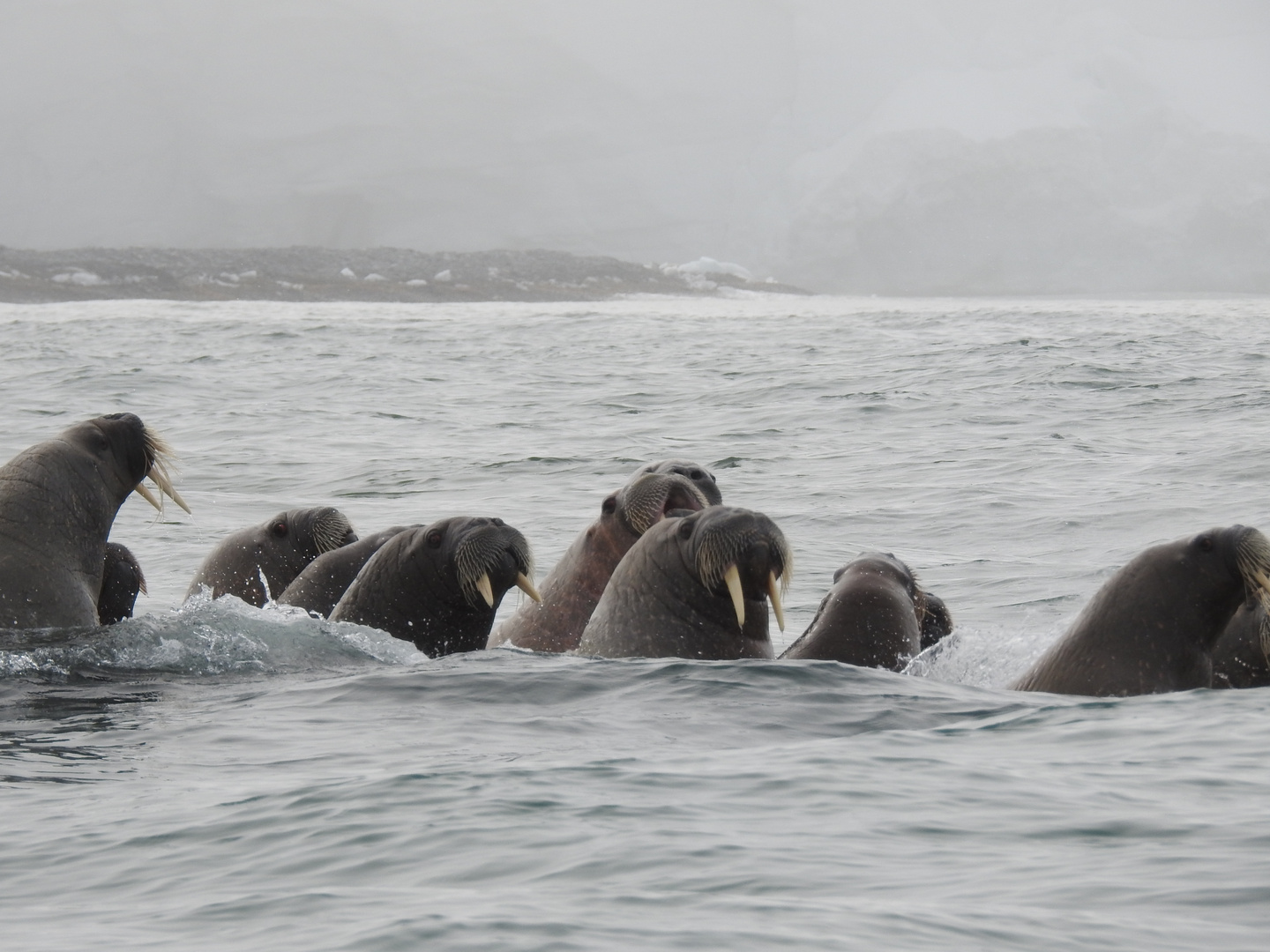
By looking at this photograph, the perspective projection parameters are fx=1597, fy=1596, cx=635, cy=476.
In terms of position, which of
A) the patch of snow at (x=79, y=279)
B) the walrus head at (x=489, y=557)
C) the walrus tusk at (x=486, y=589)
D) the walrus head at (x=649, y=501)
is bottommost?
the walrus tusk at (x=486, y=589)

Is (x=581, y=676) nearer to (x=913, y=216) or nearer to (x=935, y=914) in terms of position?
(x=935, y=914)

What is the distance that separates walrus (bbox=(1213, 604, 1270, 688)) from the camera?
18.8 feet

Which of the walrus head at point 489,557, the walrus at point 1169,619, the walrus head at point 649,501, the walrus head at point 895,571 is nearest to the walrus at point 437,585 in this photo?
the walrus head at point 489,557

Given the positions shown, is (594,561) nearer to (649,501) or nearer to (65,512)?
(649,501)

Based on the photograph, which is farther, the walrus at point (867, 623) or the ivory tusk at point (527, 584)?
the ivory tusk at point (527, 584)

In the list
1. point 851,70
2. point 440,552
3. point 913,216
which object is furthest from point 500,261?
point 440,552

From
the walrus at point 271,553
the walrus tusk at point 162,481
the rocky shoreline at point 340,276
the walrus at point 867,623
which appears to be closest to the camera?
the walrus at point 867,623

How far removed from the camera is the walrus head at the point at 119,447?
6.84 metres

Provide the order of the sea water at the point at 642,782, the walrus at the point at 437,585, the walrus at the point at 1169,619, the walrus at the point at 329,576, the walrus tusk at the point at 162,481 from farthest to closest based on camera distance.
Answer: the walrus at the point at 329,576 < the walrus tusk at the point at 162,481 < the walrus at the point at 437,585 < the walrus at the point at 1169,619 < the sea water at the point at 642,782

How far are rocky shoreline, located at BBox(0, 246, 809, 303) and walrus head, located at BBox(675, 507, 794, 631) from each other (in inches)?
1589

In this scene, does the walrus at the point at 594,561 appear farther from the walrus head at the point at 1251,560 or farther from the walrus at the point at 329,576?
the walrus head at the point at 1251,560

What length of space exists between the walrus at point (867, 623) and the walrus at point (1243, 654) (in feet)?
3.72

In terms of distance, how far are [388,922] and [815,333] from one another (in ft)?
92.8

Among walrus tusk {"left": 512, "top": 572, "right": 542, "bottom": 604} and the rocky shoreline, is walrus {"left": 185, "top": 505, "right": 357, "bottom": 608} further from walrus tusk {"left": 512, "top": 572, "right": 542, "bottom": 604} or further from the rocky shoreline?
the rocky shoreline
